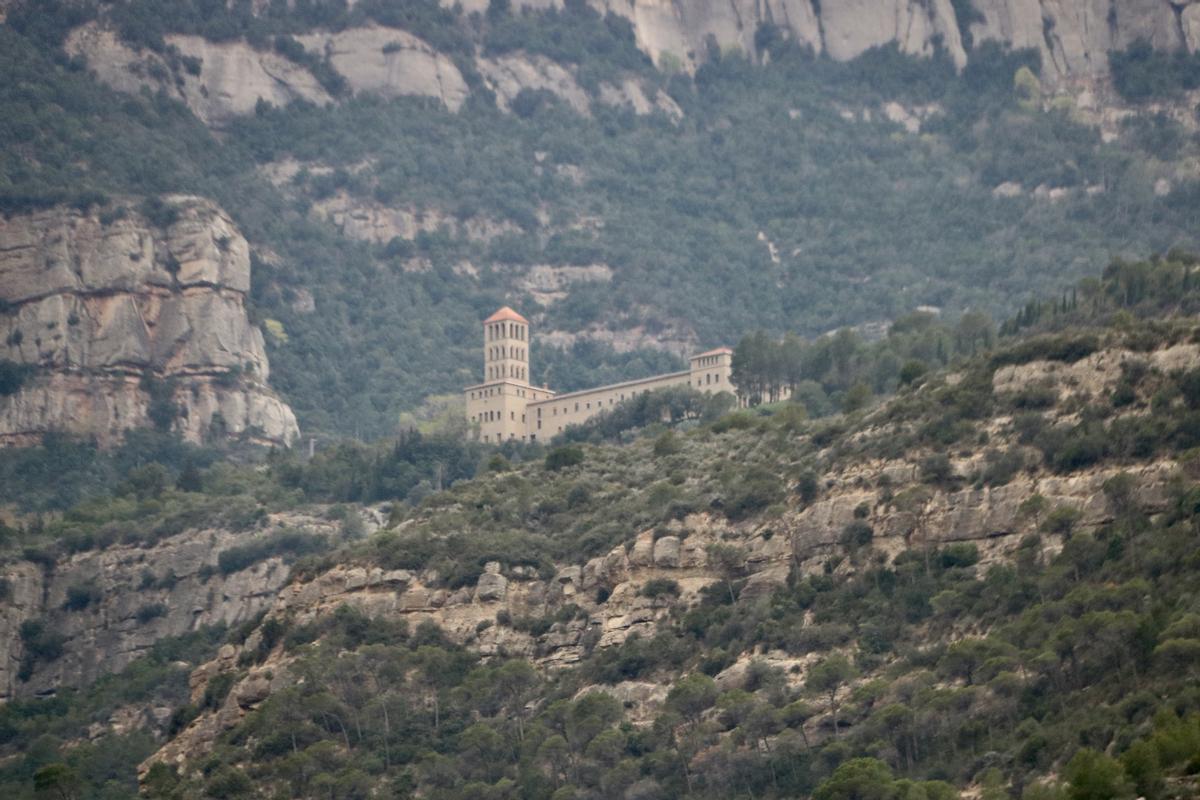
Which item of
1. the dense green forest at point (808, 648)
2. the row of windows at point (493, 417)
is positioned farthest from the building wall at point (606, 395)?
the dense green forest at point (808, 648)

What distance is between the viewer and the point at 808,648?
94938mm

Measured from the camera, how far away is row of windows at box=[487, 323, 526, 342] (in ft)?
556

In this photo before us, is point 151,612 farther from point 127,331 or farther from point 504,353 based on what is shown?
point 127,331

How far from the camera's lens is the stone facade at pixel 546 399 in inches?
6216

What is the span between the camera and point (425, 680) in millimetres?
102375

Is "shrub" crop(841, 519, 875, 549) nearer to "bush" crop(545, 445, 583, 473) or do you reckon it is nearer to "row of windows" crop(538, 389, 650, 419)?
"bush" crop(545, 445, 583, 473)

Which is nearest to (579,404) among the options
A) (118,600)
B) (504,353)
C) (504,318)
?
(504,353)

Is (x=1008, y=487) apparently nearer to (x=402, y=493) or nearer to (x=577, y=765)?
(x=577, y=765)

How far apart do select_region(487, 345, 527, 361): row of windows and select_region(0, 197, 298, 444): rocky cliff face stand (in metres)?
14.9

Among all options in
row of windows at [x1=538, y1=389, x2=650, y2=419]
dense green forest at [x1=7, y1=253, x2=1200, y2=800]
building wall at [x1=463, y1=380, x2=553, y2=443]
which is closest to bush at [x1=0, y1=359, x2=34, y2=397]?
building wall at [x1=463, y1=380, x2=553, y2=443]

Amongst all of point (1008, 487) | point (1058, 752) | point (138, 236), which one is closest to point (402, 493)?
point (138, 236)

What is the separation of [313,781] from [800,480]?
21.4 metres

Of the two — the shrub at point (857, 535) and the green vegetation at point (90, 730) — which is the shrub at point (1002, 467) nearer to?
the shrub at point (857, 535)

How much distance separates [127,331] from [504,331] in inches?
919
